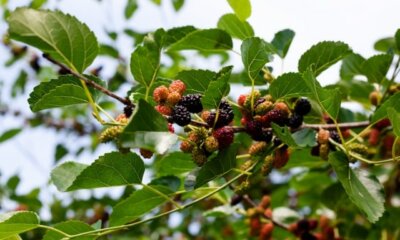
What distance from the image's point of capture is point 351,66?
6.00 ft

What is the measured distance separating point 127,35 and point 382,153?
5.40 feet

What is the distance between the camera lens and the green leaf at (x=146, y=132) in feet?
2.98

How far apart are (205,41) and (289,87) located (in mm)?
340

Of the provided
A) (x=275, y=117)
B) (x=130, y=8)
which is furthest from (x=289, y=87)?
(x=130, y=8)

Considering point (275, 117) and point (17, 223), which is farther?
point (275, 117)

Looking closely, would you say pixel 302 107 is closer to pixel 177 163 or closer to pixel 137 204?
pixel 177 163

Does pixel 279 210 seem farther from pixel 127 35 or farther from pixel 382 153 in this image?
pixel 127 35

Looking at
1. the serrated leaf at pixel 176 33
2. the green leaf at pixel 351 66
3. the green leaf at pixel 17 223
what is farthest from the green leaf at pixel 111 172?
the green leaf at pixel 351 66

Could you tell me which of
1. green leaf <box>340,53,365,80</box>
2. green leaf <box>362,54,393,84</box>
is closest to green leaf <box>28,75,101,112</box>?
green leaf <box>362,54,393,84</box>

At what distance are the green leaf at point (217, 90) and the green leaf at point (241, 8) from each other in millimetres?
406

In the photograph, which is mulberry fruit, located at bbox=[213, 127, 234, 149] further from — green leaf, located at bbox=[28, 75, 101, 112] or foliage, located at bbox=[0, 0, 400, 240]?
green leaf, located at bbox=[28, 75, 101, 112]

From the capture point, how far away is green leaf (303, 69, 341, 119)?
3.56ft

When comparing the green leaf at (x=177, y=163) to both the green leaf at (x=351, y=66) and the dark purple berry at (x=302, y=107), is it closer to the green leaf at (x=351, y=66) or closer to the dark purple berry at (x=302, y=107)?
the dark purple berry at (x=302, y=107)

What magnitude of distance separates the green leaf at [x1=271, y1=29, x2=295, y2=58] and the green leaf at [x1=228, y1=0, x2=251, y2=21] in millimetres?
154
